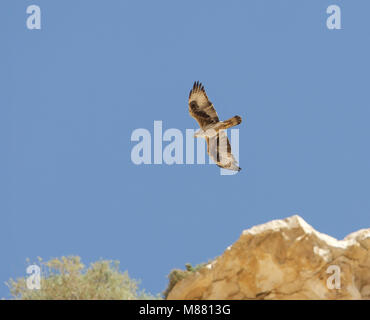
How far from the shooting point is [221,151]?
21625 mm

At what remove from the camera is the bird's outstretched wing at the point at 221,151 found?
21531 mm

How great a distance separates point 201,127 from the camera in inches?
856

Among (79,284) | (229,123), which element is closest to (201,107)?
(229,123)

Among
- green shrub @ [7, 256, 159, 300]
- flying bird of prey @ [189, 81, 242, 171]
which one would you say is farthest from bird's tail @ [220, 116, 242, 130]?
green shrub @ [7, 256, 159, 300]

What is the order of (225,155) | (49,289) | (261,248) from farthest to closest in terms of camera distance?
(225,155) < (49,289) < (261,248)

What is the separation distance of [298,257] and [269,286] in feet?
3.17

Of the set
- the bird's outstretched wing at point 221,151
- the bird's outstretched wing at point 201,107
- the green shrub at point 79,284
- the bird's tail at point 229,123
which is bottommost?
the green shrub at point 79,284

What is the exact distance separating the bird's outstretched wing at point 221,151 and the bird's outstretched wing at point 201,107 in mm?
647

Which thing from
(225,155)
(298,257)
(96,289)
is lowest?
(96,289)

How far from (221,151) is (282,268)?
785 cm

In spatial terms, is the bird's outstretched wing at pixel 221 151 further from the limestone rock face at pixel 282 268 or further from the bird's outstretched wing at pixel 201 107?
the limestone rock face at pixel 282 268

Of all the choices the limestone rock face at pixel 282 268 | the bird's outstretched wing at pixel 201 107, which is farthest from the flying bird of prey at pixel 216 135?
the limestone rock face at pixel 282 268

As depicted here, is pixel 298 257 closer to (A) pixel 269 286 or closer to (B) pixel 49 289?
(A) pixel 269 286
